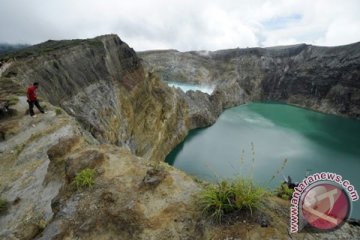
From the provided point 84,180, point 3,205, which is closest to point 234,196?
point 84,180

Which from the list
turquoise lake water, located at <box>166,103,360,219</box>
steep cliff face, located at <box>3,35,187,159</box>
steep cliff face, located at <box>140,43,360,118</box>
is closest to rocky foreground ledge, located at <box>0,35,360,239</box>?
steep cliff face, located at <box>3,35,187,159</box>

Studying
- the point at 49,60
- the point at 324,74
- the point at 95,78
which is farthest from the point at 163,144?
the point at 324,74

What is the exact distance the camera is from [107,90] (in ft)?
167

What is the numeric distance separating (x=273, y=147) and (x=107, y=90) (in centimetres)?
3951

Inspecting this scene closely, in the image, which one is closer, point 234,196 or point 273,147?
point 234,196

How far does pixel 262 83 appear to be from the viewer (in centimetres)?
17000

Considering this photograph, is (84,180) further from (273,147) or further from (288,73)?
(288,73)

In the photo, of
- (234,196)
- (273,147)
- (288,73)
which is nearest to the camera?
(234,196)

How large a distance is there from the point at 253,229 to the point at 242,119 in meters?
103

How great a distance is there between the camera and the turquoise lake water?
173 ft

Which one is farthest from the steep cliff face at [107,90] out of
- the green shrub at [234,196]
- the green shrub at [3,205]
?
the green shrub at [234,196]

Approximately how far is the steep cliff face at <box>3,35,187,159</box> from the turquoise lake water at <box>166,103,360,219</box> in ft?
24.6

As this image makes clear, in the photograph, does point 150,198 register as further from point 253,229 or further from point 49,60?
point 49,60

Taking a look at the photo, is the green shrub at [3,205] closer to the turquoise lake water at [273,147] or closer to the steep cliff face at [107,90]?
the steep cliff face at [107,90]
